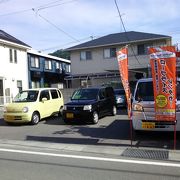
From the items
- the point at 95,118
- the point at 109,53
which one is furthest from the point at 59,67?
the point at 95,118

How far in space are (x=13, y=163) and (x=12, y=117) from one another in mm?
7195

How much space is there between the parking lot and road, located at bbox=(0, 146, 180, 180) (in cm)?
179

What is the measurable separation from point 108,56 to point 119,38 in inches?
91.1

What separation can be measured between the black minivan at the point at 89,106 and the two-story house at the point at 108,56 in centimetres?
1498

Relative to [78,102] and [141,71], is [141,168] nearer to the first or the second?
[78,102]

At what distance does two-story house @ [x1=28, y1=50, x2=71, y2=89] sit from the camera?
1342 inches

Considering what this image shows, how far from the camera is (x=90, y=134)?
1138 centimetres

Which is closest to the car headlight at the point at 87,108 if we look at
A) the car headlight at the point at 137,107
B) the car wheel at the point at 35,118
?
the car wheel at the point at 35,118

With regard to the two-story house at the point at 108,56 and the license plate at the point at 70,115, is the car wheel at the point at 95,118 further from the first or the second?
A: the two-story house at the point at 108,56

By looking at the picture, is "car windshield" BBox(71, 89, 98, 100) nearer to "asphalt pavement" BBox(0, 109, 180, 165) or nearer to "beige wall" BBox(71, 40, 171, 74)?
"asphalt pavement" BBox(0, 109, 180, 165)

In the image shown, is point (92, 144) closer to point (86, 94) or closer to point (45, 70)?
point (86, 94)

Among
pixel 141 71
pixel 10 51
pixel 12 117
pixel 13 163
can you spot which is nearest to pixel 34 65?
pixel 10 51

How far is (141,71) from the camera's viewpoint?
33.7 m

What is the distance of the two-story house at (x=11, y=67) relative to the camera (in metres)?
26.8
